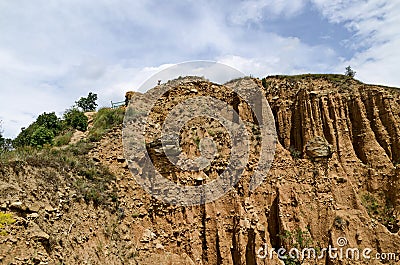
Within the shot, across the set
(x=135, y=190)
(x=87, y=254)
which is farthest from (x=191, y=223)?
(x=87, y=254)

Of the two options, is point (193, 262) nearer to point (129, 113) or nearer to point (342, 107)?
A: point (129, 113)

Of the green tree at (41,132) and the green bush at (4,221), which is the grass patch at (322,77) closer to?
the green tree at (41,132)

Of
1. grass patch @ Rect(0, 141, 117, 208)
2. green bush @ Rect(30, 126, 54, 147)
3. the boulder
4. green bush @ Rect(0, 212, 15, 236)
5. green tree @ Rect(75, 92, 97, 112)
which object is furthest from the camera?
green tree @ Rect(75, 92, 97, 112)

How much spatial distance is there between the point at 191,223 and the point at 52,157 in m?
7.05

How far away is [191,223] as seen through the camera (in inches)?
693

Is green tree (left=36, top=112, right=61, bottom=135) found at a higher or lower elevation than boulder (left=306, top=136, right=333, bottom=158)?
higher

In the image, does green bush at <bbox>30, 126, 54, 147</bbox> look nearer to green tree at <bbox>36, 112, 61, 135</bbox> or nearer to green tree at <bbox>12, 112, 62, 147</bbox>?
green tree at <bbox>12, 112, 62, 147</bbox>
